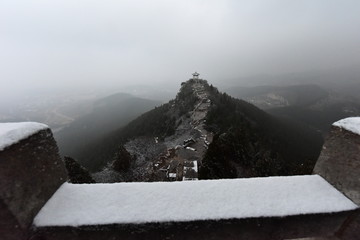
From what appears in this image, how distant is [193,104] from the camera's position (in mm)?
56562

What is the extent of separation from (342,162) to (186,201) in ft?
9.05

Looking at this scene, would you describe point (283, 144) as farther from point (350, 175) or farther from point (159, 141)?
point (350, 175)

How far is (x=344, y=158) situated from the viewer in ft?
12.5

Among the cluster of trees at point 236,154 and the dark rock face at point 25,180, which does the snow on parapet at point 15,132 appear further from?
the cluster of trees at point 236,154

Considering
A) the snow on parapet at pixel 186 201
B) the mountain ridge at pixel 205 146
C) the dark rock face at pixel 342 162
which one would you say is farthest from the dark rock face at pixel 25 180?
the mountain ridge at pixel 205 146

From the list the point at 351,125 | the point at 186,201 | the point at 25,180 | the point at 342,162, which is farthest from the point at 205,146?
the point at 25,180

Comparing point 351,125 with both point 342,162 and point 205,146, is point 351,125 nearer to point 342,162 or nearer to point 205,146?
point 342,162

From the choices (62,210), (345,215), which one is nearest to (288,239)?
(345,215)

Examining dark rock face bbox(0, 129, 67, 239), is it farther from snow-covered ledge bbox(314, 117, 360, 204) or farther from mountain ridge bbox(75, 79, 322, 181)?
mountain ridge bbox(75, 79, 322, 181)

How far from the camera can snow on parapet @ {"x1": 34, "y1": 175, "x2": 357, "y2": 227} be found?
3277 mm

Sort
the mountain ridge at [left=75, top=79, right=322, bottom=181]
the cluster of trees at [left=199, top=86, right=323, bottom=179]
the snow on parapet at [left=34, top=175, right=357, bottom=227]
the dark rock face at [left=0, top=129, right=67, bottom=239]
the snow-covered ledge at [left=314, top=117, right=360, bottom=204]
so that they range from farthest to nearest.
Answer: the mountain ridge at [left=75, top=79, right=322, bottom=181], the cluster of trees at [left=199, top=86, right=323, bottom=179], the snow-covered ledge at [left=314, top=117, right=360, bottom=204], the snow on parapet at [left=34, top=175, right=357, bottom=227], the dark rock face at [left=0, top=129, right=67, bottom=239]


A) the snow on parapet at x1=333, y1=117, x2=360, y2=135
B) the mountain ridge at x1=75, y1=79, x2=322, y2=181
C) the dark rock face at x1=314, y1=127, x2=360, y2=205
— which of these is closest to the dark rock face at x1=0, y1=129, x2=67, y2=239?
the dark rock face at x1=314, y1=127, x2=360, y2=205

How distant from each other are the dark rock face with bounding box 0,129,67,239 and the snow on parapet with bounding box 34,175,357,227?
0.19 m

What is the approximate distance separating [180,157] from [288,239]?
82.2 feet
